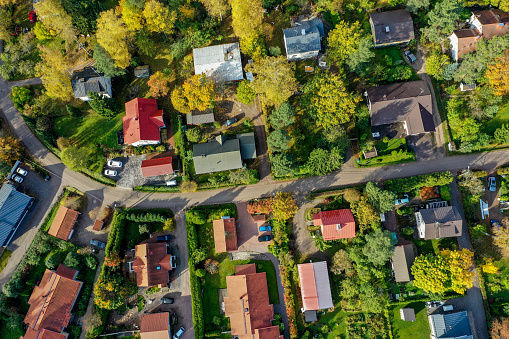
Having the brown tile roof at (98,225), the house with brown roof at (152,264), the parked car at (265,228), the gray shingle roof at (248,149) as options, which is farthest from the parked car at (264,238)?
the brown tile roof at (98,225)

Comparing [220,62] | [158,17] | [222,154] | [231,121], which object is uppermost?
[158,17]

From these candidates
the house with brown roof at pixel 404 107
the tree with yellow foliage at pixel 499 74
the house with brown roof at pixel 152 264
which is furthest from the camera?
the house with brown roof at pixel 404 107

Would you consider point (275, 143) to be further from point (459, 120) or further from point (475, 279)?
point (475, 279)

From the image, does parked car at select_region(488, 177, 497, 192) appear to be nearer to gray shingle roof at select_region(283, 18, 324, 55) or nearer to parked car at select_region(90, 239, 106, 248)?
gray shingle roof at select_region(283, 18, 324, 55)

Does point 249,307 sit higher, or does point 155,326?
point 249,307

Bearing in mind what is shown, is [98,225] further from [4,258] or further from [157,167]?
[4,258]

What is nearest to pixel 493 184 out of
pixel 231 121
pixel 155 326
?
pixel 231 121

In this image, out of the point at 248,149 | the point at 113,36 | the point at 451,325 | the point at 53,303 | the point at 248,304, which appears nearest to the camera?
the point at 451,325

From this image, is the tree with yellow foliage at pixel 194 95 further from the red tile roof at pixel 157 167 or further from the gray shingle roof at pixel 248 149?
the red tile roof at pixel 157 167
